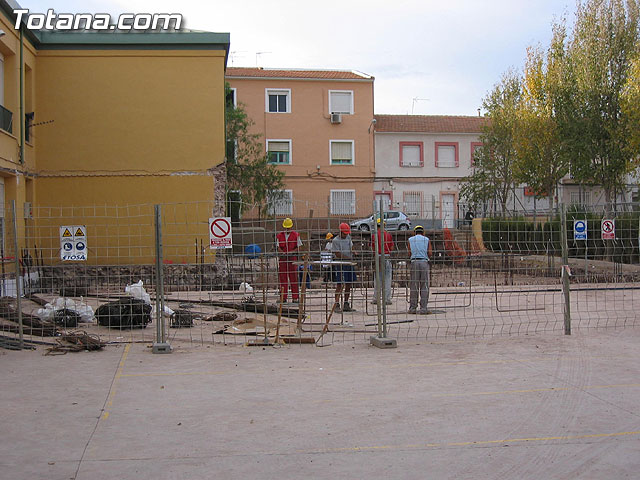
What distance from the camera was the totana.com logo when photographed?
19.3 m

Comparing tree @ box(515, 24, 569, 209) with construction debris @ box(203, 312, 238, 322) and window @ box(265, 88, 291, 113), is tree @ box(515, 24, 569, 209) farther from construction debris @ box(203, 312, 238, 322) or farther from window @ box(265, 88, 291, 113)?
construction debris @ box(203, 312, 238, 322)

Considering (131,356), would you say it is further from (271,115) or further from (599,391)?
(271,115)

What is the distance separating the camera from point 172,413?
596 centimetres

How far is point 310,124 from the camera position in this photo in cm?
4062

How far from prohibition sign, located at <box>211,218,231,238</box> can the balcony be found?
10371 millimetres

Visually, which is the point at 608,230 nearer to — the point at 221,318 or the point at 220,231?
the point at 221,318

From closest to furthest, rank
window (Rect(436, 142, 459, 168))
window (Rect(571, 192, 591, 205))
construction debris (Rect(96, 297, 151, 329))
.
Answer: construction debris (Rect(96, 297, 151, 329))
window (Rect(436, 142, 459, 168))
window (Rect(571, 192, 591, 205))

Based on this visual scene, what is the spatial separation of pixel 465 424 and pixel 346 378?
2.02 metres

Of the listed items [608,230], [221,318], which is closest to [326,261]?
[221,318]

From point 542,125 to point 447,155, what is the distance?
1341cm

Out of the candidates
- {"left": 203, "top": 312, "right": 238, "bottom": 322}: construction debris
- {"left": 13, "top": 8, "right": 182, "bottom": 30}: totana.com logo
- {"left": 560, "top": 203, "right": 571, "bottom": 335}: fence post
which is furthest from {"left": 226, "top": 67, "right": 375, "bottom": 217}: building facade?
{"left": 560, "top": 203, "right": 571, "bottom": 335}: fence post

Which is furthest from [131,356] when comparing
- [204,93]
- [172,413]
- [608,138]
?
[608,138]

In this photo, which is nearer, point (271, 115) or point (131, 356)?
point (131, 356)

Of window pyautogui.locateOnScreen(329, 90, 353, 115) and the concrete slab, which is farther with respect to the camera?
window pyautogui.locateOnScreen(329, 90, 353, 115)
